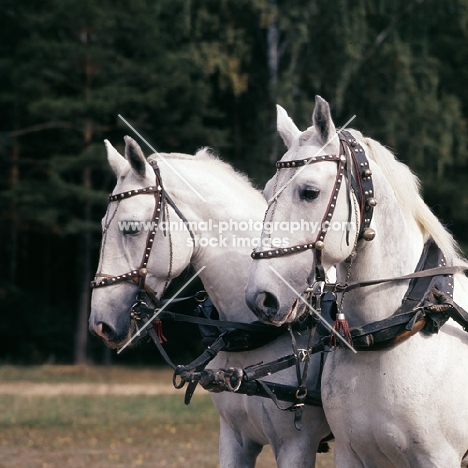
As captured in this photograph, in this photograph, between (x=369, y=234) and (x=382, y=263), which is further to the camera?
(x=382, y=263)

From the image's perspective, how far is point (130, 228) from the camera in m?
4.61

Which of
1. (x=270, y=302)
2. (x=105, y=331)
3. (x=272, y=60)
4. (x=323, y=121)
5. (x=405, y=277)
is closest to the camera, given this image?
(x=270, y=302)

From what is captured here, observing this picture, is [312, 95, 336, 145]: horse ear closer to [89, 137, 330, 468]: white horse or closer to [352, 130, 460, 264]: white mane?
[352, 130, 460, 264]: white mane

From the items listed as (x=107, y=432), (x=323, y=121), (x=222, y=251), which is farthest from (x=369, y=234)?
(x=107, y=432)

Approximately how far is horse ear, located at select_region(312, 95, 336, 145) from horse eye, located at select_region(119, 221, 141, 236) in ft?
4.05

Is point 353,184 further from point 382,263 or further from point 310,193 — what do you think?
point 382,263

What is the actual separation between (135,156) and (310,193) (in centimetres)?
128

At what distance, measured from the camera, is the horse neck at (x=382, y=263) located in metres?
3.86

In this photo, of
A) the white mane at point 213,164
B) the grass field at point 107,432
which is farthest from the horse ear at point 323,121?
the grass field at point 107,432

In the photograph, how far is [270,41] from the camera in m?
23.0

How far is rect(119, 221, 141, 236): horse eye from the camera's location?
15.1 ft

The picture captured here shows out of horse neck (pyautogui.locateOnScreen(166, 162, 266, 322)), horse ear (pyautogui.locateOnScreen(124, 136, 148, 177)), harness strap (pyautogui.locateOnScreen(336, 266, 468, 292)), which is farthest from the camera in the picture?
horse neck (pyautogui.locateOnScreen(166, 162, 266, 322))

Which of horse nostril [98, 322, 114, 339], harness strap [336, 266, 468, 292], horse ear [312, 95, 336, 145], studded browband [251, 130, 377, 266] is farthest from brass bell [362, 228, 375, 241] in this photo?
horse nostril [98, 322, 114, 339]

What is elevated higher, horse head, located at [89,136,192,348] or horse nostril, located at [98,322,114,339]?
horse head, located at [89,136,192,348]
